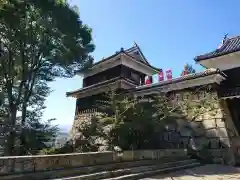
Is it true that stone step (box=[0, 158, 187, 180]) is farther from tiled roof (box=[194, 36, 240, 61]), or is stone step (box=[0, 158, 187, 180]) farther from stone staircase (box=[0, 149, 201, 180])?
tiled roof (box=[194, 36, 240, 61])

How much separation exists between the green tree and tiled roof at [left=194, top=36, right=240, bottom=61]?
7.31 metres

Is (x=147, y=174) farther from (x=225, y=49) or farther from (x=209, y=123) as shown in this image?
(x=225, y=49)

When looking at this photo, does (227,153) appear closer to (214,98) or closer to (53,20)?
(214,98)

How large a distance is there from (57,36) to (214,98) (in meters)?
8.88

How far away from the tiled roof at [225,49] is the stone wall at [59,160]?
7.11 m

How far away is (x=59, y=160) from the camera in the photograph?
502 centimetres

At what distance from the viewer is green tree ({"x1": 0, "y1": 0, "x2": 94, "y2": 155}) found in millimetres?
11672

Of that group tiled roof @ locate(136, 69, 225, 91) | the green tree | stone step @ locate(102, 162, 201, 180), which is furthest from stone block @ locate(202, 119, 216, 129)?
the green tree

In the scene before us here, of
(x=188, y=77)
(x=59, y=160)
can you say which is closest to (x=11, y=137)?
(x=59, y=160)

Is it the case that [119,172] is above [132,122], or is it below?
below

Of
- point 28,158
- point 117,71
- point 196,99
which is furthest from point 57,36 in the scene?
point 28,158

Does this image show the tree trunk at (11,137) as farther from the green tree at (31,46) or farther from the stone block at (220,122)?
the stone block at (220,122)

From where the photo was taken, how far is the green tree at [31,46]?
11.7 meters

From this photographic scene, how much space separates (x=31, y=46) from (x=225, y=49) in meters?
10.8
